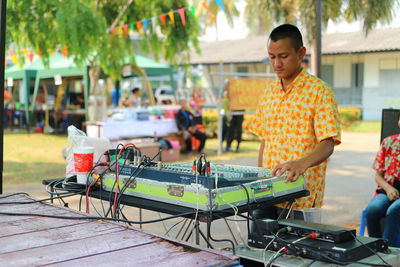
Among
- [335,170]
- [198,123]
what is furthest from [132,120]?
[335,170]

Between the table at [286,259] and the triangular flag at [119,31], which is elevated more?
the triangular flag at [119,31]

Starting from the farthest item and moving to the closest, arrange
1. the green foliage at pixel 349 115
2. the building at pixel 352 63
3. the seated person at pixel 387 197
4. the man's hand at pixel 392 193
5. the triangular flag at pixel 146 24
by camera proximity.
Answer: the green foliage at pixel 349 115 → the triangular flag at pixel 146 24 → the building at pixel 352 63 → the man's hand at pixel 392 193 → the seated person at pixel 387 197

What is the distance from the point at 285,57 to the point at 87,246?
159cm

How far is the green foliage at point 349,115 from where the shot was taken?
18.7 m

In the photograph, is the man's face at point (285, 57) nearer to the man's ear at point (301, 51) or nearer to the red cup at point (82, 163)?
the man's ear at point (301, 51)

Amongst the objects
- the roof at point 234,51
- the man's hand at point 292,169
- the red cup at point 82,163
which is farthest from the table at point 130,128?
the roof at point 234,51

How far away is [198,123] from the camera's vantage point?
1342 cm

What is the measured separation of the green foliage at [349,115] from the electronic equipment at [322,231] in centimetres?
1671

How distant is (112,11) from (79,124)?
6244 millimetres

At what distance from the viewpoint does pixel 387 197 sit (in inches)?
172

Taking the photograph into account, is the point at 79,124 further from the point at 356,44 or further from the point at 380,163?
the point at 380,163

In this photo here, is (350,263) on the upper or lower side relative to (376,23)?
lower

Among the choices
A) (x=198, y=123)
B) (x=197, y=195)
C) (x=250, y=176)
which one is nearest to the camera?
(x=197, y=195)

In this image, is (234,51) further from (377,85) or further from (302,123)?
(302,123)
